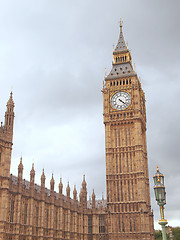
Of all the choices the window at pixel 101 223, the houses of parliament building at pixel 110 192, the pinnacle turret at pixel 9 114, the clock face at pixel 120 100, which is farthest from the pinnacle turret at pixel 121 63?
the pinnacle turret at pixel 9 114

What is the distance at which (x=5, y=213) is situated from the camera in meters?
54.8

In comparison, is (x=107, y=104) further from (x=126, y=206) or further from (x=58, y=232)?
(x=58, y=232)

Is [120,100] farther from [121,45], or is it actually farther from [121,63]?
[121,45]

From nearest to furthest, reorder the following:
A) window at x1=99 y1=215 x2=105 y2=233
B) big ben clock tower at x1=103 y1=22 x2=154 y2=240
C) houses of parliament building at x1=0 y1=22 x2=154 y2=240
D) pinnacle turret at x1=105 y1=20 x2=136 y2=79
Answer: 1. houses of parliament building at x1=0 y1=22 x2=154 y2=240
2. big ben clock tower at x1=103 y1=22 x2=154 y2=240
3. window at x1=99 y1=215 x2=105 y2=233
4. pinnacle turret at x1=105 y1=20 x2=136 y2=79

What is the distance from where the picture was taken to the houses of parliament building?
197 feet

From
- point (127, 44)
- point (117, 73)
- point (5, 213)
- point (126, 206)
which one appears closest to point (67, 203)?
point (126, 206)

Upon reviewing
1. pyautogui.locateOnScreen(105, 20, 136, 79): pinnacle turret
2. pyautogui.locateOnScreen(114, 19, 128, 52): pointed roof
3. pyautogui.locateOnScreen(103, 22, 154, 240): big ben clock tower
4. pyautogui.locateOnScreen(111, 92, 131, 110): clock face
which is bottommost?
pyautogui.locateOnScreen(103, 22, 154, 240): big ben clock tower

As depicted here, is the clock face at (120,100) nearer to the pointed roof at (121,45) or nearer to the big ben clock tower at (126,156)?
the big ben clock tower at (126,156)

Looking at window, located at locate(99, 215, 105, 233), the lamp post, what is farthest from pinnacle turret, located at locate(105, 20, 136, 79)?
the lamp post

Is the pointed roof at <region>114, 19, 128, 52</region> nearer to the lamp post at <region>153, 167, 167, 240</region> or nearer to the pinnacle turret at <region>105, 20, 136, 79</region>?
the pinnacle turret at <region>105, 20, 136, 79</region>

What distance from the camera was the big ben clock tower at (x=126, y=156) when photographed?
267 ft

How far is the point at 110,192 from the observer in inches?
3349

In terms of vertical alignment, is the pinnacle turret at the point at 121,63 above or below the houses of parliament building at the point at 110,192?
above

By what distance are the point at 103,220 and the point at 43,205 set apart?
Result: 22.9 meters
